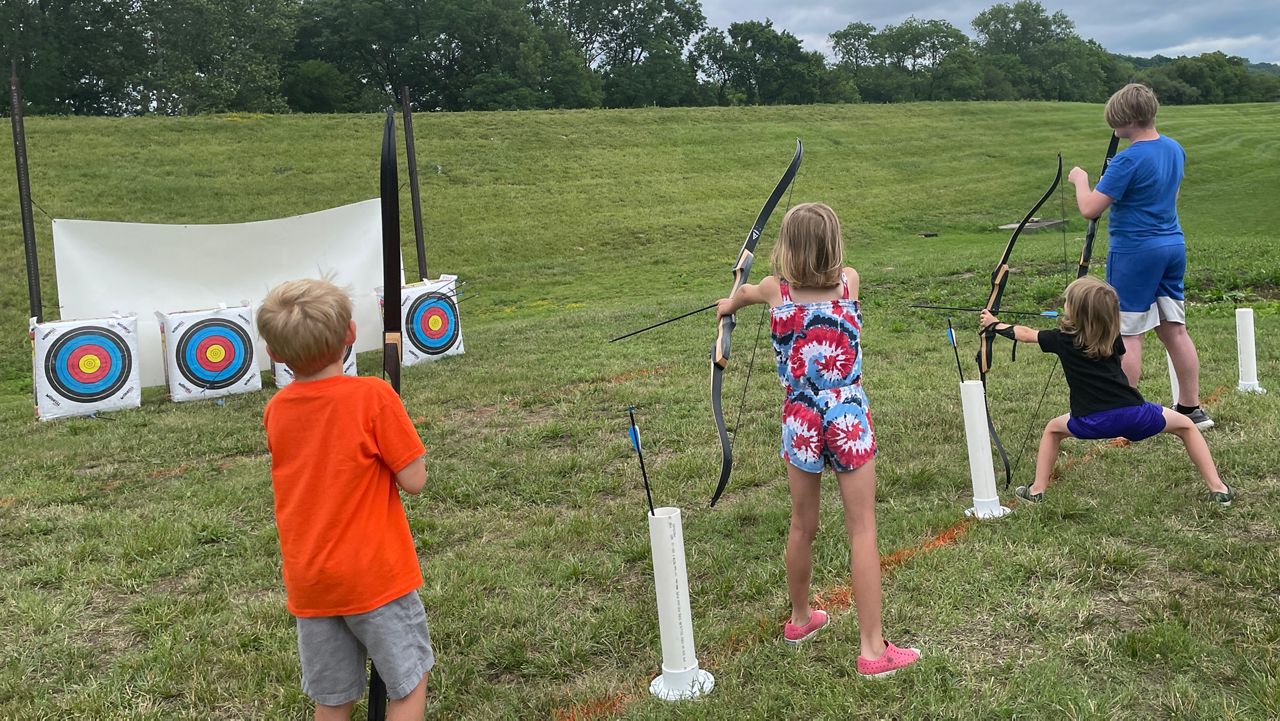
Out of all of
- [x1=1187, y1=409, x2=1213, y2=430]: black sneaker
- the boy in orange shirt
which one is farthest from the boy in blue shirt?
the boy in orange shirt

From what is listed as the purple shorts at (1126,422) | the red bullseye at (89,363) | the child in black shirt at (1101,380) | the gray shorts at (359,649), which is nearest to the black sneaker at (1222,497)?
the child in black shirt at (1101,380)

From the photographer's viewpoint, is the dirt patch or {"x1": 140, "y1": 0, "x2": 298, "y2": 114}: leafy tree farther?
{"x1": 140, "y1": 0, "x2": 298, "y2": 114}: leafy tree

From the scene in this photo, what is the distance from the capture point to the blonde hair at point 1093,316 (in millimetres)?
3387

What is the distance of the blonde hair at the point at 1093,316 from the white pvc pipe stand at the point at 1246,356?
7.58 feet

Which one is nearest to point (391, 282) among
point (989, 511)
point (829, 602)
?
point (829, 602)

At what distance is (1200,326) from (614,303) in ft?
25.3

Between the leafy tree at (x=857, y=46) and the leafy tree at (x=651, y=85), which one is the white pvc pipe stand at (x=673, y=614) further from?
the leafy tree at (x=857, y=46)

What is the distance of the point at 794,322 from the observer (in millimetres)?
2521

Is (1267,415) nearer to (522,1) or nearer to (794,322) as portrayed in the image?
(794,322)

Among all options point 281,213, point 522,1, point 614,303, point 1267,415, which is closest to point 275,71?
point 522,1

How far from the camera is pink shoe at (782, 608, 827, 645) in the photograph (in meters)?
2.73

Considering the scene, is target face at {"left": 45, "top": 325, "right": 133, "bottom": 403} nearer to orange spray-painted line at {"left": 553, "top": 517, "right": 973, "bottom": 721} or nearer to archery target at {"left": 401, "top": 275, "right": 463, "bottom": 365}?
archery target at {"left": 401, "top": 275, "right": 463, "bottom": 365}

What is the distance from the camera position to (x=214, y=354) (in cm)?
807

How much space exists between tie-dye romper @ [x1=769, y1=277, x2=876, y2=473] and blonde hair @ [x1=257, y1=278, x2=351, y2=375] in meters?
1.24
